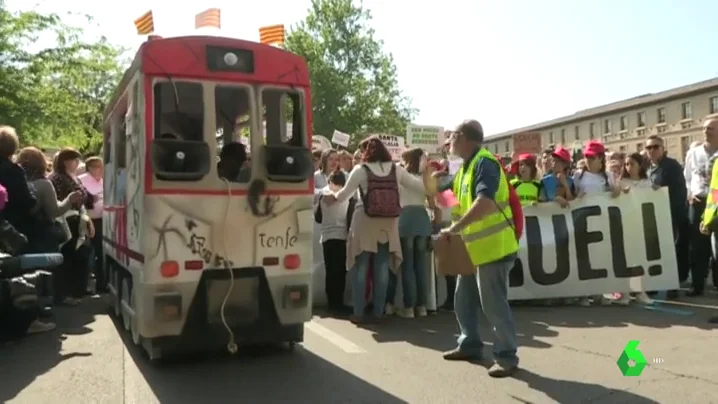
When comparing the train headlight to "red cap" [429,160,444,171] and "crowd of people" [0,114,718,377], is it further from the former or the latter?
"red cap" [429,160,444,171]

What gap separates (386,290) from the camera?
27.1ft

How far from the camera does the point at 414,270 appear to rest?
28.4 ft

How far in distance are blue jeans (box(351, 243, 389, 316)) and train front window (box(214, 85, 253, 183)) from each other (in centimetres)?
216

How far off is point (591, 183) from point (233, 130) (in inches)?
210

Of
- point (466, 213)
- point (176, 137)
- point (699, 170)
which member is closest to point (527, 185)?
point (699, 170)

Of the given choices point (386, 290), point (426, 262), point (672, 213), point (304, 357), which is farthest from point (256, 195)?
point (672, 213)

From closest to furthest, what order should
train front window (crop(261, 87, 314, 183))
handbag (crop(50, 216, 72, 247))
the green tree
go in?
train front window (crop(261, 87, 314, 183)), handbag (crop(50, 216, 72, 247)), the green tree

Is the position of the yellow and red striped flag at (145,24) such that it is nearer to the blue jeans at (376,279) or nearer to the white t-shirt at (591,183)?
the blue jeans at (376,279)

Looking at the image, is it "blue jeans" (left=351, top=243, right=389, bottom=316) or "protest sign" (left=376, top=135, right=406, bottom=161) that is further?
"protest sign" (left=376, top=135, right=406, bottom=161)

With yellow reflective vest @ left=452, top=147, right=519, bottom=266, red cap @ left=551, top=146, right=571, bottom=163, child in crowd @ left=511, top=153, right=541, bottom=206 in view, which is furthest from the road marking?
red cap @ left=551, top=146, right=571, bottom=163

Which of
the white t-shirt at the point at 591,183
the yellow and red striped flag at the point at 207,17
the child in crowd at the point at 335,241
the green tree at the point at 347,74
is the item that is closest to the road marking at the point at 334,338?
the child in crowd at the point at 335,241

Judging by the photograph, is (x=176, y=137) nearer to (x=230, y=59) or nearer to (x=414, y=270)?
(x=230, y=59)

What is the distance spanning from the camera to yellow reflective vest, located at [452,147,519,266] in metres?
5.68

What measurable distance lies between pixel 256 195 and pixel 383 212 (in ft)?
7.34
